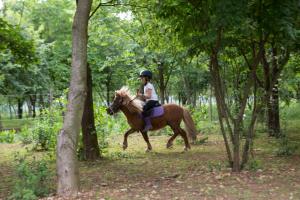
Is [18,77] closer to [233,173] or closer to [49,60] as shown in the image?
[49,60]

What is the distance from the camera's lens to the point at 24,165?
669 cm

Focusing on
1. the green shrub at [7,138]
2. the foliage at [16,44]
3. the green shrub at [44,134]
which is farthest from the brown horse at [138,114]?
the green shrub at [7,138]

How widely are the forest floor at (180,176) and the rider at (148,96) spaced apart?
895mm

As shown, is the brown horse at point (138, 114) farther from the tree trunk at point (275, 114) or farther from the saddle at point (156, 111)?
the tree trunk at point (275, 114)

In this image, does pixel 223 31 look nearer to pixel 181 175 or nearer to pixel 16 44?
pixel 181 175

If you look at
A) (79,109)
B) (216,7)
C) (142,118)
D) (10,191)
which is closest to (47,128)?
(142,118)

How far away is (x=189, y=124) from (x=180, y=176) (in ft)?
15.3

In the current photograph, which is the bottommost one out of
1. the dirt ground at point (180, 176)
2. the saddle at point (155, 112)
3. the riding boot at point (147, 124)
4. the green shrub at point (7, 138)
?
the dirt ground at point (180, 176)

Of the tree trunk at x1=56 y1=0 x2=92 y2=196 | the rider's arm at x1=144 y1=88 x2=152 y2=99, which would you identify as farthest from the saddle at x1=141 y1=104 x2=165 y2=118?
the tree trunk at x1=56 y1=0 x2=92 y2=196

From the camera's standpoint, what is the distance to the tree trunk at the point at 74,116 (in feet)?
20.5

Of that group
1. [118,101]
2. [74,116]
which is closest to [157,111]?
[118,101]

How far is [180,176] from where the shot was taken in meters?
7.66

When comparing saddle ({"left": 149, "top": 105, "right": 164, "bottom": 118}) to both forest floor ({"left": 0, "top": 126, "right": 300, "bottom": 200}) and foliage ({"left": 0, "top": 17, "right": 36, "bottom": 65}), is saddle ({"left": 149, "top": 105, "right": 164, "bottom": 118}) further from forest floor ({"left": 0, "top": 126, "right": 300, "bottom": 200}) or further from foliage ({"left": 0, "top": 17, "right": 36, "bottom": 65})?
foliage ({"left": 0, "top": 17, "right": 36, "bottom": 65})

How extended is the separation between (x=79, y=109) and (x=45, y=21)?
24.7m
